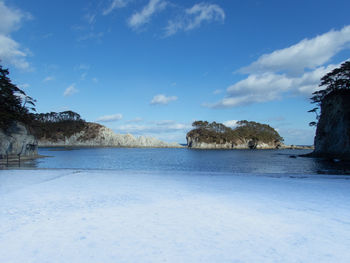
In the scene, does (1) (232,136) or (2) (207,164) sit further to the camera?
(1) (232,136)

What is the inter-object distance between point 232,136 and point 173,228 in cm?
13695

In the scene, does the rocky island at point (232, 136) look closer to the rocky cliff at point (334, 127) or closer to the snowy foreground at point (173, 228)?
the rocky cliff at point (334, 127)

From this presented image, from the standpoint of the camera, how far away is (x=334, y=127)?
43.5 m

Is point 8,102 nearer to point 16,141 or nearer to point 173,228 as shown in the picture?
point 16,141

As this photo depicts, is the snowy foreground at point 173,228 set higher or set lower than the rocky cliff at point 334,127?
lower

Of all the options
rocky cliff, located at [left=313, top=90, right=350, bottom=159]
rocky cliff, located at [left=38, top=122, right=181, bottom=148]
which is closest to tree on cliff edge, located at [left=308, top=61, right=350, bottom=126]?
rocky cliff, located at [left=313, top=90, right=350, bottom=159]

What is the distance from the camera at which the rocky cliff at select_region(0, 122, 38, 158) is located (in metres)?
33.3

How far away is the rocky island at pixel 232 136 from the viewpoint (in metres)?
131

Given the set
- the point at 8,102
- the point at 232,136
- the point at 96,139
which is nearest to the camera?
the point at 8,102

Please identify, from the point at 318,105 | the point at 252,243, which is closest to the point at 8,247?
the point at 252,243

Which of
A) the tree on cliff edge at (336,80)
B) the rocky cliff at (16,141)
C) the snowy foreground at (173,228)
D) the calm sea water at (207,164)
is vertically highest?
the tree on cliff edge at (336,80)

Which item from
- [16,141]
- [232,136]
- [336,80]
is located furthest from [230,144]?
[16,141]

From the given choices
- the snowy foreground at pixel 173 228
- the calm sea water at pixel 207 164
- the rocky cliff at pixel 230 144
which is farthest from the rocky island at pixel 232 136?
the snowy foreground at pixel 173 228

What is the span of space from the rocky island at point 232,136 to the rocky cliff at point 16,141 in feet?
331
